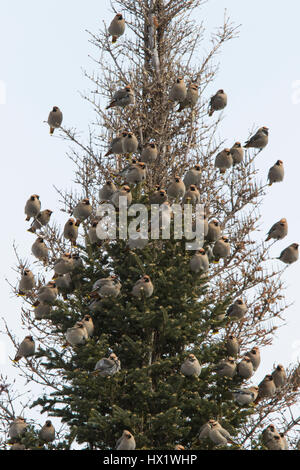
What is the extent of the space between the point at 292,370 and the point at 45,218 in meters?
4.67

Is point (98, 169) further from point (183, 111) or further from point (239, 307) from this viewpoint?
point (239, 307)

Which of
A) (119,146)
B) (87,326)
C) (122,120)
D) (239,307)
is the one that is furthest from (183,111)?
(87,326)

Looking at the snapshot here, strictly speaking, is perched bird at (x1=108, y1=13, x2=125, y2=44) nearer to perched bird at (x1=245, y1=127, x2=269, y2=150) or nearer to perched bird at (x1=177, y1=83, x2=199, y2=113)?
perched bird at (x1=177, y1=83, x2=199, y2=113)

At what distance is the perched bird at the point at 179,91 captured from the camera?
12.8 metres

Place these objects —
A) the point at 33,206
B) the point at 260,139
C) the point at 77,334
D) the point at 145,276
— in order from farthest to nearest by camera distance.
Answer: the point at 260,139 < the point at 33,206 < the point at 145,276 < the point at 77,334

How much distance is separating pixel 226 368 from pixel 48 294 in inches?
104

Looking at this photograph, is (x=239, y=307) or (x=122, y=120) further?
(x=122, y=120)

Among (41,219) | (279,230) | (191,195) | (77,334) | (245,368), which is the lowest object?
(245,368)

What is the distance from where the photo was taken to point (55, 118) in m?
13.4

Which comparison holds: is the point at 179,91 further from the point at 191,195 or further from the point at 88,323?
the point at 88,323

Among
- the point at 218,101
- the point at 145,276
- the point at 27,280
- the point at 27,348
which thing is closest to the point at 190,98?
the point at 218,101

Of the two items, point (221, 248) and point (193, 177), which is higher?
point (193, 177)

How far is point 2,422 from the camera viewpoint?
485 inches

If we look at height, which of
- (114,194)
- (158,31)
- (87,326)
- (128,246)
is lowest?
(87,326)
